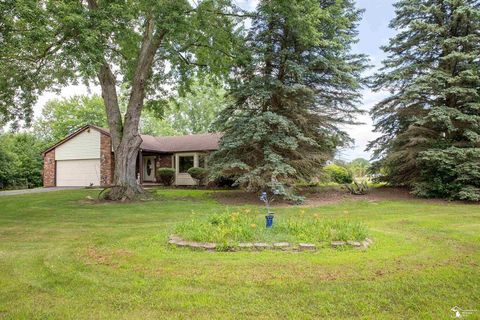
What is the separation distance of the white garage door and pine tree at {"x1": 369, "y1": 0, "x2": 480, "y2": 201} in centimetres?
1691

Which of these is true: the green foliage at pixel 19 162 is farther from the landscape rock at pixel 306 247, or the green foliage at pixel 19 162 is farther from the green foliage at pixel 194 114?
the landscape rock at pixel 306 247

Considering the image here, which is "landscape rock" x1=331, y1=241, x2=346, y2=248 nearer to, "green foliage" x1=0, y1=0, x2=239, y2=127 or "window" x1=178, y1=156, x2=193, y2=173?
"green foliage" x1=0, y1=0, x2=239, y2=127

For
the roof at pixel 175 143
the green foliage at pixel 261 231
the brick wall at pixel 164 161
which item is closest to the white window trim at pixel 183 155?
the roof at pixel 175 143

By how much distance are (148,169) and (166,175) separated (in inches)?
145

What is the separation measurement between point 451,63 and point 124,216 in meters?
14.0

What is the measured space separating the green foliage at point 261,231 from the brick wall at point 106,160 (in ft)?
53.1

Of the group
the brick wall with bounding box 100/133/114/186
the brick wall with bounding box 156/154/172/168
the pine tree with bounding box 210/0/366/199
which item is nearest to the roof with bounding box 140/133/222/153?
the brick wall with bounding box 156/154/172/168

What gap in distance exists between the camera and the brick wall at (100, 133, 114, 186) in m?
20.9

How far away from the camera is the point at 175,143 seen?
24516mm

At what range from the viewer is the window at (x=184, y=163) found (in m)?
22.8

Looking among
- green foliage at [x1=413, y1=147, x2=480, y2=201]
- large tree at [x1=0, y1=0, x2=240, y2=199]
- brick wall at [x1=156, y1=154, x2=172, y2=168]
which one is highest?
large tree at [x1=0, y1=0, x2=240, y2=199]

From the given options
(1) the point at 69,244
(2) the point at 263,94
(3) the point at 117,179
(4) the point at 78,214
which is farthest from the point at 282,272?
(3) the point at 117,179

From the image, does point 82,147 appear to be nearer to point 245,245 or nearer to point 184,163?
point 184,163

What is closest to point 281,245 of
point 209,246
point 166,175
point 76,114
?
point 209,246
